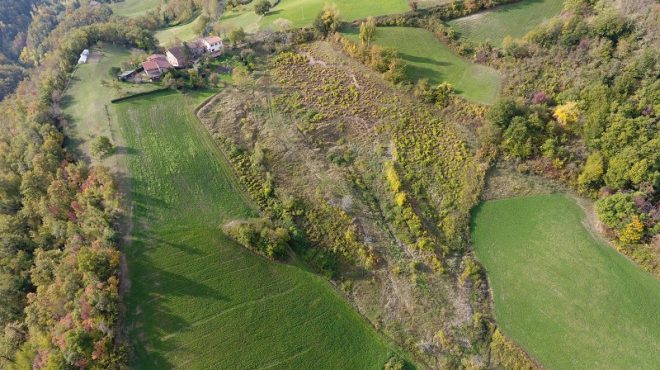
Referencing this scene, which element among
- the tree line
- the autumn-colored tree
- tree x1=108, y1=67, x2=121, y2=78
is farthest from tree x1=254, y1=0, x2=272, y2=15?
the autumn-colored tree

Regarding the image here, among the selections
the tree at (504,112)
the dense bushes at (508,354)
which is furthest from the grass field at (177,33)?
the dense bushes at (508,354)

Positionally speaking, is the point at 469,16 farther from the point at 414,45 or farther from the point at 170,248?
the point at 170,248

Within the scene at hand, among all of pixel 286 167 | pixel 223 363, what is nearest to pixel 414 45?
pixel 286 167

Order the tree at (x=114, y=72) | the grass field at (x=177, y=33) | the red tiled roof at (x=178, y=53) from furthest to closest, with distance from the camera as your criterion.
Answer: the grass field at (x=177, y=33) → the tree at (x=114, y=72) → the red tiled roof at (x=178, y=53)

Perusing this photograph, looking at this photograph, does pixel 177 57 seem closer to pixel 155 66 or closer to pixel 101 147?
pixel 155 66

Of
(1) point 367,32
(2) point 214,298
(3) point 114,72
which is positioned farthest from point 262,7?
(2) point 214,298

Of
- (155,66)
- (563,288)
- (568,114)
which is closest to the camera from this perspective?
(563,288)

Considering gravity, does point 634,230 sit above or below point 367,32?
below

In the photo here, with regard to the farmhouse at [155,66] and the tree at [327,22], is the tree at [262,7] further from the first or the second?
the farmhouse at [155,66]
